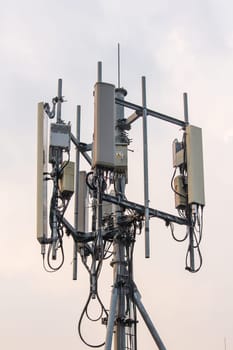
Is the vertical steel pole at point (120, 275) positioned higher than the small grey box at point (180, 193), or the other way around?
the small grey box at point (180, 193)

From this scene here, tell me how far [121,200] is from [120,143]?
1.38m

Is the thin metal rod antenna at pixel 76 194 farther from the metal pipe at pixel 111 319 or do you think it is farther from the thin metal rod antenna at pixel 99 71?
the thin metal rod antenna at pixel 99 71

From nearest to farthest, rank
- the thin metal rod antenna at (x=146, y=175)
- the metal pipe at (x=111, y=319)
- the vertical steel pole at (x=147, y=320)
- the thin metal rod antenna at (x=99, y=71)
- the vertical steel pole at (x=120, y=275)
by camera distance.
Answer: the metal pipe at (x=111, y=319), the thin metal rod antenna at (x=146, y=175), the vertical steel pole at (x=147, y=320), the vertical steel pole at (x=120, y=275), the thin metal rod antenna at (x=99, y=71)

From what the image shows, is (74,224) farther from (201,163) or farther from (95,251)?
(201,163)

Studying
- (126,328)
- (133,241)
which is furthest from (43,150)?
(126,328)

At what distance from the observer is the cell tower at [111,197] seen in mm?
16953

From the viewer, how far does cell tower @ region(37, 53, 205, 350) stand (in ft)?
55.6

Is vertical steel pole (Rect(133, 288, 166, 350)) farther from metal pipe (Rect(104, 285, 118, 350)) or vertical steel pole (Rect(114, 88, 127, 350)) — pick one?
metal pipe (Rect(104, 285, 118, 350))

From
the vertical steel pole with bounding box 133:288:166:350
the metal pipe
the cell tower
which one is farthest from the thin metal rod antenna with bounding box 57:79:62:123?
the vertical steel pole with bounding box 133:288:166:350

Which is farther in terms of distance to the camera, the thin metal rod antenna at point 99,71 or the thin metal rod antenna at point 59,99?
the thin metal rod antenna at point 59,99

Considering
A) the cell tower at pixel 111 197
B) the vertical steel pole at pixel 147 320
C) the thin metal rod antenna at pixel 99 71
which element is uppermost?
the thin metal rod antenna at pixel 99 71

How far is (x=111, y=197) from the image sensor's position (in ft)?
56.9

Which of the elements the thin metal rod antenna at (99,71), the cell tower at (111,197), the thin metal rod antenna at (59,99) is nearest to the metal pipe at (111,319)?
the cell tower at (111,197)

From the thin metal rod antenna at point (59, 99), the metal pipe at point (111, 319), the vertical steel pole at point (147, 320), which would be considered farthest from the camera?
the thin metal rod antenna at point (59, 99)
